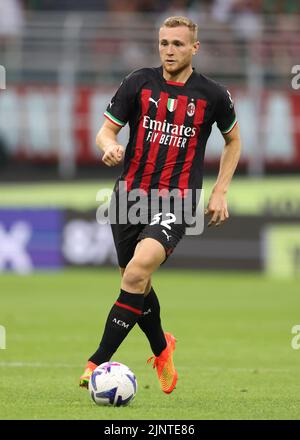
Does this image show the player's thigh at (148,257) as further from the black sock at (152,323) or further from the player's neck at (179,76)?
the player's neck at (179,76)

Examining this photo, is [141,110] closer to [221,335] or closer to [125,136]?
[221,335]

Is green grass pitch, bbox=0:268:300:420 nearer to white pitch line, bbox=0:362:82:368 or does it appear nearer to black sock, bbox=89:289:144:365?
white pitch line, bbox=0:362:82:368

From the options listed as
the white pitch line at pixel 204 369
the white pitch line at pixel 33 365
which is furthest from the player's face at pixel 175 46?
the white pitch line at pixel 33 365

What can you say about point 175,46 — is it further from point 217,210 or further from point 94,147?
point 94,147

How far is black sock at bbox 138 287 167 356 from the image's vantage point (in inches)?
312

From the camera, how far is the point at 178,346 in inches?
439

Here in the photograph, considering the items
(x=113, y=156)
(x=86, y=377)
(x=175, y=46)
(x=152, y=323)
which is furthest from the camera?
(x=152, y=323)

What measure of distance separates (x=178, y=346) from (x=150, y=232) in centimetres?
388

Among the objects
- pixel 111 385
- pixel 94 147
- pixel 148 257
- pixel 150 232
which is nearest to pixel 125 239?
pixel 150 232

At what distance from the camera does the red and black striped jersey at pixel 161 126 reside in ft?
25.3

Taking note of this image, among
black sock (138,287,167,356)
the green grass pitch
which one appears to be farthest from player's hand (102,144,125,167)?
the green grass pitch

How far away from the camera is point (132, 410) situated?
23.0ft

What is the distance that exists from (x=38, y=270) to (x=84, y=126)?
8.70 feet
